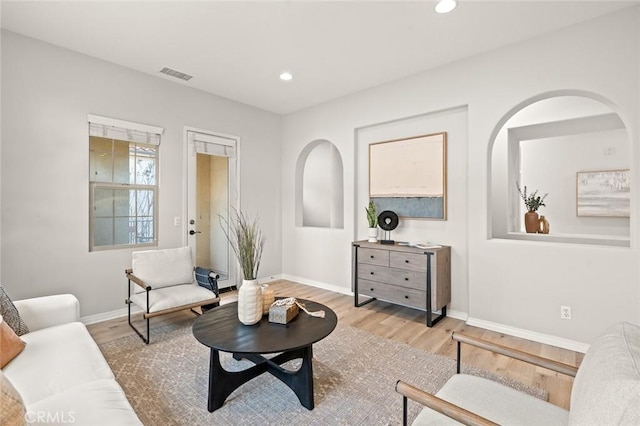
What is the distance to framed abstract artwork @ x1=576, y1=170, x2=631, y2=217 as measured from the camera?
395 centimetres

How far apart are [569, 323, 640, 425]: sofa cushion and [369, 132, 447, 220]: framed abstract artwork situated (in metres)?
2.60

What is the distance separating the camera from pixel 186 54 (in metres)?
3.29

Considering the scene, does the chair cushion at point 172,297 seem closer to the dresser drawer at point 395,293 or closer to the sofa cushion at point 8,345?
the sofa cushion at point 8,345

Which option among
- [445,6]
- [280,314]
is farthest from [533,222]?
[280,314]

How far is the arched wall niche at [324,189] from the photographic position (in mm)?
5895

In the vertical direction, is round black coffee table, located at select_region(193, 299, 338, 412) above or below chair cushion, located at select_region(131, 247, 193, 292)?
below

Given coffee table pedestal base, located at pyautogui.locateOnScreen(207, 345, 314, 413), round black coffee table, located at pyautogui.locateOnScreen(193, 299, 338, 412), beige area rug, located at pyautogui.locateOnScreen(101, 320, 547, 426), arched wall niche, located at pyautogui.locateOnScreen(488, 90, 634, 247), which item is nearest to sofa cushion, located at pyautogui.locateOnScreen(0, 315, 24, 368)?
beige area rug, located at pyautogui.locateOnScreen(101, 320, 547, 426)

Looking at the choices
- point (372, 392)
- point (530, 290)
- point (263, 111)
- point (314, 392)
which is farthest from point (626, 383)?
point (263, 111)

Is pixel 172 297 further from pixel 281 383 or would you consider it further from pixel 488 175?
pixel 488 175

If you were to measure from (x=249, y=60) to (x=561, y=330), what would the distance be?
165 inches

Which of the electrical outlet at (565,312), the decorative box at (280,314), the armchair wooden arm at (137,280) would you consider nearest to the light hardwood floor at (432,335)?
the electrical outlet at (565,312)

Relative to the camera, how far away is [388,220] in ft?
12.7

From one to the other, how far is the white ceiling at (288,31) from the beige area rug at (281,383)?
2.92 m

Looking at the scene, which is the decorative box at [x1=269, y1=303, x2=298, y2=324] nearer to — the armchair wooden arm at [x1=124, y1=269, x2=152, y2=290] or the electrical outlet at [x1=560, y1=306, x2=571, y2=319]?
the armchair wooden arm at [x1=124, y1=269, x2=152, y2=290]
